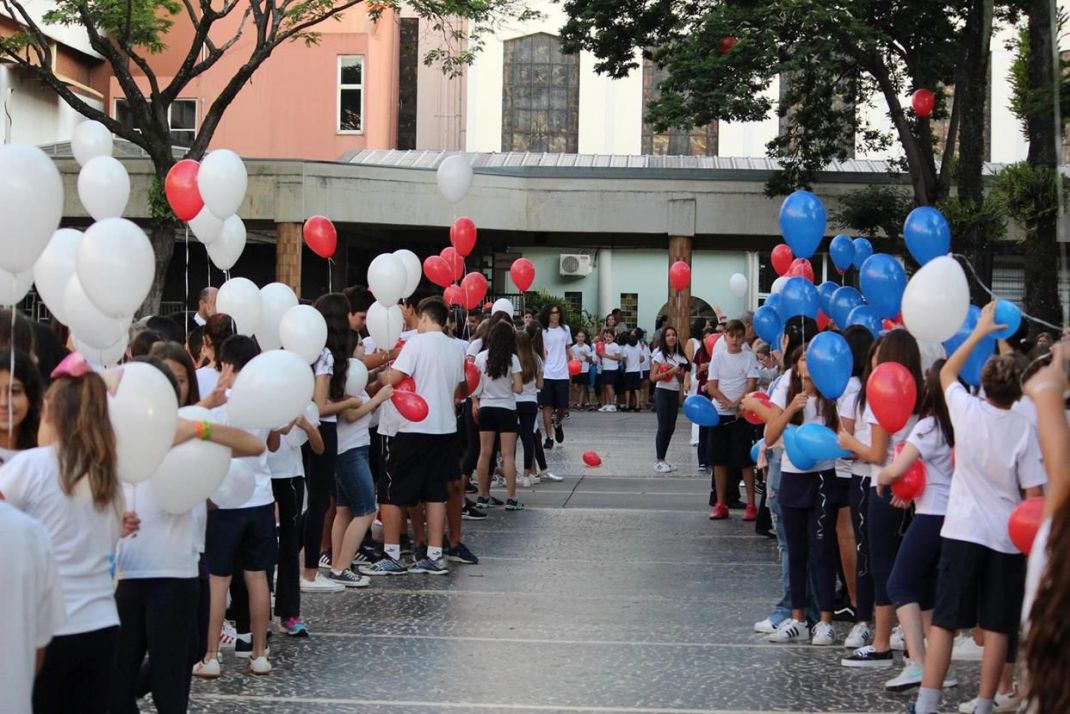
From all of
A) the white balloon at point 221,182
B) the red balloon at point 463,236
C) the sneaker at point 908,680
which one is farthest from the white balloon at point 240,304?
the red balloon at point 463,236

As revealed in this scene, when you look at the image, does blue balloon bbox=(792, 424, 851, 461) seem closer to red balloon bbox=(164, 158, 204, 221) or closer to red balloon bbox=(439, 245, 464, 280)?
red balloon bbox=(164, 158, 204, 221)

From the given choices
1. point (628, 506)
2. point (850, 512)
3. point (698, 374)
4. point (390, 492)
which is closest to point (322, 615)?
point (390, 492)

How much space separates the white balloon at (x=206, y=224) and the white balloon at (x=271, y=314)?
2.29 ft

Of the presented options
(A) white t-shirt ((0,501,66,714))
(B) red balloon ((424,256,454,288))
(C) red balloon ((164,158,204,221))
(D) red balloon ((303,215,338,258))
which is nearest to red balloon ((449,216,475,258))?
(B) red balloon ((424,256,454,288))

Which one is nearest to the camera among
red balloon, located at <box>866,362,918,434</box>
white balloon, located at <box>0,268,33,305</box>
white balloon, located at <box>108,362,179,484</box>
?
white balloon, located at <box>108,362,179,484</box>

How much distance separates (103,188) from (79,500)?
4.49 meters

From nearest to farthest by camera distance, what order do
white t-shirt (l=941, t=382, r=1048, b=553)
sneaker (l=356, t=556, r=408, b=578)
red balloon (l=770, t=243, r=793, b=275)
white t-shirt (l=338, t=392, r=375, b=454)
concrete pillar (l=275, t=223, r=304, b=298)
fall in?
white t-shirt (l=941, t=382, r=1048, b=553) < white t-shirt (l=338, t=392, r=375, b=454) < sneaker (l=356, t=556, r=408, b=578) < red balloon (l=770, t=243, r=793, b=275) < concrete pillar (l=275, t=223, r=304, b=298)

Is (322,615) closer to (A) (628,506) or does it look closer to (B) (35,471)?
(B) (35,471)

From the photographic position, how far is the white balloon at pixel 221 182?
27.3 ft

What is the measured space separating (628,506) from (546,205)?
15957mm

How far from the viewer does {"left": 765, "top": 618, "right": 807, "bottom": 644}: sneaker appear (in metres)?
8.34

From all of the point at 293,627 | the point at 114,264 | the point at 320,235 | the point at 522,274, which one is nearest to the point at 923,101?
the point at 522,274

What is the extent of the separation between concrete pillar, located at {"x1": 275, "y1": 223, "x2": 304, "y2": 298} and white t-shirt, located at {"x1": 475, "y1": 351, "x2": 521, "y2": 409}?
46.8ft

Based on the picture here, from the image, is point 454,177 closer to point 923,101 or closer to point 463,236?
point 463,236
